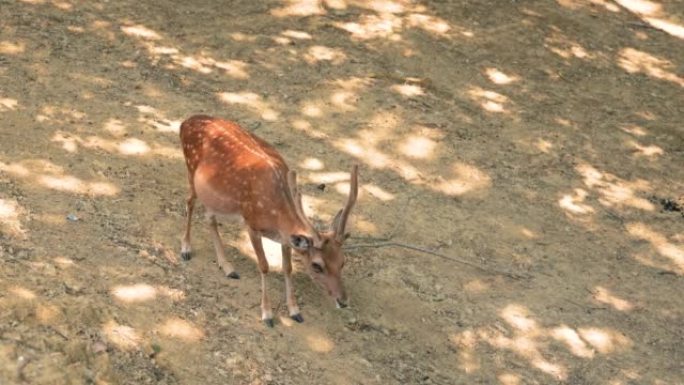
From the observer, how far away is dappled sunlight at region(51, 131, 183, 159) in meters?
9.10

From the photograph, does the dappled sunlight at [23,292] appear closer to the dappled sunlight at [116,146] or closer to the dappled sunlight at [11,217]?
the dappled sunlight at [11,217]

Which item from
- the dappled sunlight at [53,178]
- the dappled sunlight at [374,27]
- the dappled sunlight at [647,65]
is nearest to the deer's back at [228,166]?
the dappled sunlight at [53,178]

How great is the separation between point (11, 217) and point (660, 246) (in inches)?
259

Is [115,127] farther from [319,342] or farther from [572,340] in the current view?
[572,340]

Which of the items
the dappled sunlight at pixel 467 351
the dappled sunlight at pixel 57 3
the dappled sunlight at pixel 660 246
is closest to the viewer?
the dappled sunlight at pixel 467 351

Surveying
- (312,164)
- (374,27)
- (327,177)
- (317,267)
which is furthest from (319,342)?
(374,27)

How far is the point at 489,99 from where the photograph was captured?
1176cm

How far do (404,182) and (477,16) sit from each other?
489 cm

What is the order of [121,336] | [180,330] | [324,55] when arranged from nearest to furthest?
[121,336] → [180,330] → [324,55]

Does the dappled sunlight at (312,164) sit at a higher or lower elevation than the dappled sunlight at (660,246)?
higher

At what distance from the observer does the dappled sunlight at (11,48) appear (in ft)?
34.7

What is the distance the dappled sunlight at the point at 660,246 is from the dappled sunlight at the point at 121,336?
5370 mm

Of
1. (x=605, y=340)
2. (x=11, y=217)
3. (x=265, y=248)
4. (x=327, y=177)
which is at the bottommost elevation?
(x=605, y=340)

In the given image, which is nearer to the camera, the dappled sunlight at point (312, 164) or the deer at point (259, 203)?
the deer at point (259, 203)
